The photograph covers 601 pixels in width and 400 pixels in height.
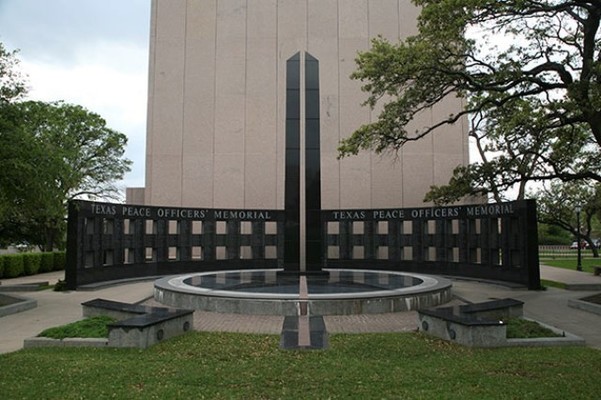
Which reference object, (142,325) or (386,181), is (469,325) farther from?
(386,181)

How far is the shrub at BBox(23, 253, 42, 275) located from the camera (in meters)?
26.1

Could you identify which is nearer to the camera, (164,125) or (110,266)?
(110,266)

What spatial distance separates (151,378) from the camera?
20.8ft

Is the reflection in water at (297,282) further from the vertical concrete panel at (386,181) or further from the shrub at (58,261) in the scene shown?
the shrub at (58,261)

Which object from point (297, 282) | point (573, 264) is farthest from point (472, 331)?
point (573, 264)

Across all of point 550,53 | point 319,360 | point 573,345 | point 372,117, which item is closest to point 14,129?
point 319,360

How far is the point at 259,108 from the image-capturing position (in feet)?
93.3

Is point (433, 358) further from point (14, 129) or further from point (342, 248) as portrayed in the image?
point (342, 248)

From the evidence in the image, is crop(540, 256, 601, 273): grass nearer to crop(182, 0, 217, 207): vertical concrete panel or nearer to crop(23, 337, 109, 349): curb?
crop(182, 0, 217, 207): vertical concrete panel

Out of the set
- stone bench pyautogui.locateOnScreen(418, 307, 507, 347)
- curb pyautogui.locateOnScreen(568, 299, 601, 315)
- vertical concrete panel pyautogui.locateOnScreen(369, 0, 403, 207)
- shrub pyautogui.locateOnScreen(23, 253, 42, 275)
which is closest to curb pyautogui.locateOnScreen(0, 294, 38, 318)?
stone bench pyautogui.locateOnScreen(418, 307, 507, 347)

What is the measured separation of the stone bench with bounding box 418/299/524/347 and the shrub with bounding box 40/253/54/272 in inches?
993

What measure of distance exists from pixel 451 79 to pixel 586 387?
33.9ft

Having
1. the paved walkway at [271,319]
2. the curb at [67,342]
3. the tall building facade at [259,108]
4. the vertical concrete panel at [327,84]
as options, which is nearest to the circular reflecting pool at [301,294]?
the paved walkway at [271,319]

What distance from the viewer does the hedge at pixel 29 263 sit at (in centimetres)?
2444
